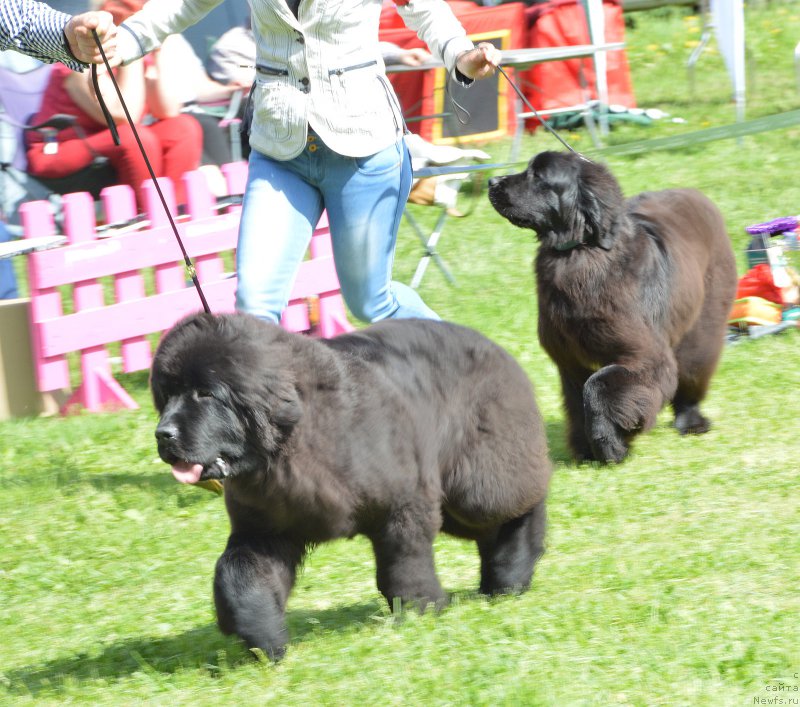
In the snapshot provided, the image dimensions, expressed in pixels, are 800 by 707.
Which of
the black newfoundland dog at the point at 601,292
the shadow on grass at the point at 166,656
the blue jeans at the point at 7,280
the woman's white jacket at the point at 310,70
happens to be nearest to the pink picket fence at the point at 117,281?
the blue jeans at the point at 7,280

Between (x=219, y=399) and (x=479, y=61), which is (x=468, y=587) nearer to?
(x=219, y=399)

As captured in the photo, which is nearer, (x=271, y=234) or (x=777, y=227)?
(x=271, y=234)

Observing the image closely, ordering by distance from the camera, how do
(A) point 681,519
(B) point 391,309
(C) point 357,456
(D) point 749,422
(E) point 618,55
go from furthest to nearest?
1. (E) point 618,55
2. (D) point 749,422
3. (A) point 681,519
4. (B) point 391,309
5. (C) point 357,456

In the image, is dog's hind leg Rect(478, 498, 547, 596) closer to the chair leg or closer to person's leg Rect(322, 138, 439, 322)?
person's leg Rect(322, 138, 439, 322)

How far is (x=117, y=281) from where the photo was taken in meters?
7.00

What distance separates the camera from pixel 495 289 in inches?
344

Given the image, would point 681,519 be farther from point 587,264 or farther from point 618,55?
point 618,55

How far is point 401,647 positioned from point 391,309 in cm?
141

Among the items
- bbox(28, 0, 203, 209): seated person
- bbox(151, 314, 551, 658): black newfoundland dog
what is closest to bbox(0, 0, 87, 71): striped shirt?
bbox(151, 314, 551, 658): black newfoundland dog

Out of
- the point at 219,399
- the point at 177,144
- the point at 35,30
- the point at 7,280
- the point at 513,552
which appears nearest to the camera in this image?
the point at 219,399

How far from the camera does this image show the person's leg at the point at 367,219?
4.16 meters

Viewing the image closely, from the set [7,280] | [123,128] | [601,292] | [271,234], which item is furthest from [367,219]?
[123,128]

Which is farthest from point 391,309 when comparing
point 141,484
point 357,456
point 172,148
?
point 172,148

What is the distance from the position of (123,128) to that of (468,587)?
569 centimetres
